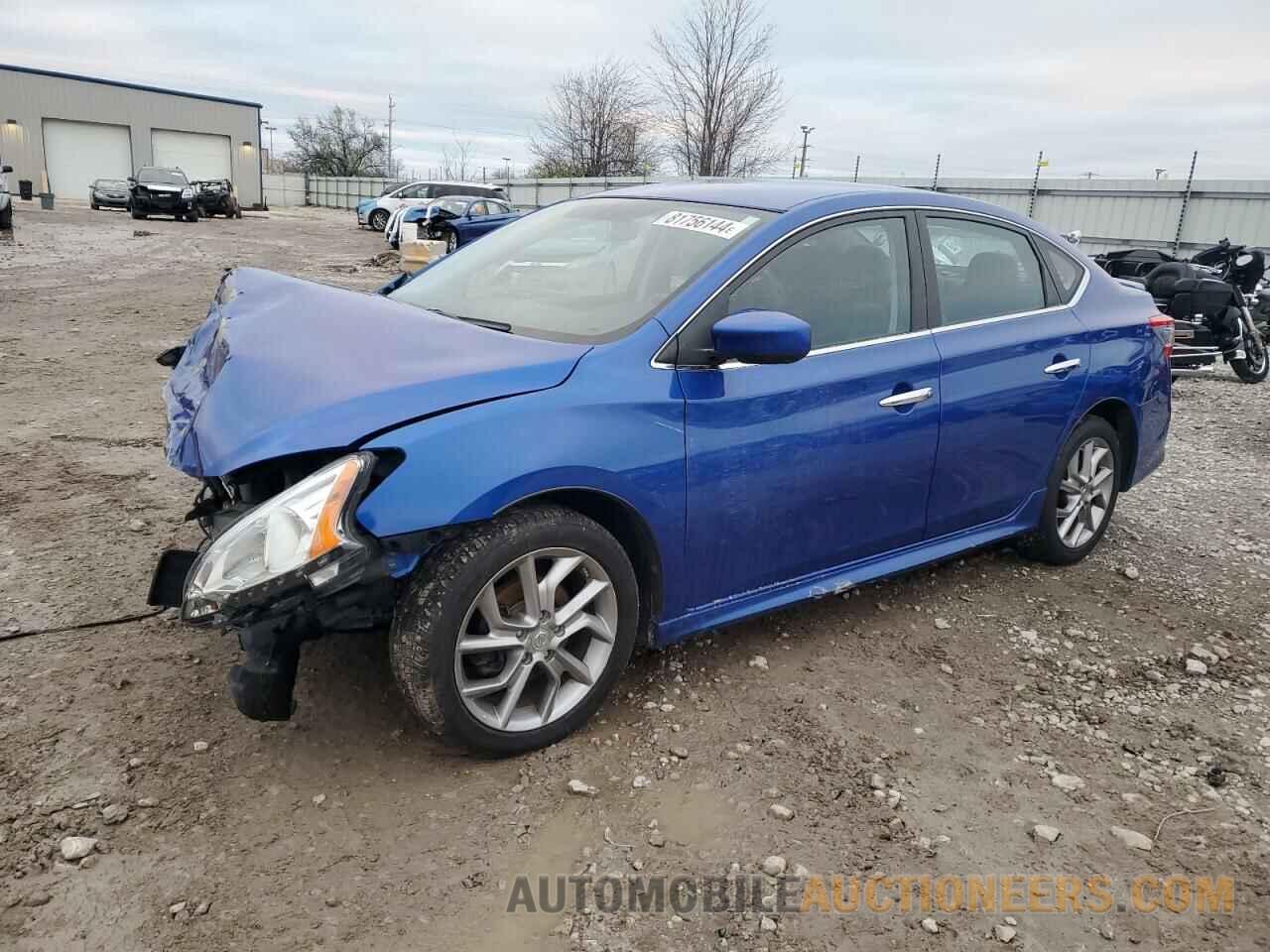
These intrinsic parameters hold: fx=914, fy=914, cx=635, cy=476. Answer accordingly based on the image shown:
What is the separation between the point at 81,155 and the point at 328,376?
50974 millimetres

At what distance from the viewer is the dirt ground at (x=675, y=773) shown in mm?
2146

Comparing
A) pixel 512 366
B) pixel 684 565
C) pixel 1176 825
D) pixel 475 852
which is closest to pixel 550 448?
pixel 512 366

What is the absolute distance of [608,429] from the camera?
2.61 meters

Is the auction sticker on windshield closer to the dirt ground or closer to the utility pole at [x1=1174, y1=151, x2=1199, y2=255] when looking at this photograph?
the dirt ground

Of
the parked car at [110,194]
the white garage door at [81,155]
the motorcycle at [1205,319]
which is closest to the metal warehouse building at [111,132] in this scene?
the white garage door at [81,155]

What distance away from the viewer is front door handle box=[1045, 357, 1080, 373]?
12.7 ft

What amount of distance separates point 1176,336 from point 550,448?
9.42m

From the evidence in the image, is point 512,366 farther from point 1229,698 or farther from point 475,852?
point 1229,698

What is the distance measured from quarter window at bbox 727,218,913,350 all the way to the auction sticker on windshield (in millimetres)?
176

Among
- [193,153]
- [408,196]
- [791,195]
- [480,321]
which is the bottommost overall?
[480,321]

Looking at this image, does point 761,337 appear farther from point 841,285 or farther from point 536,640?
point 536,640

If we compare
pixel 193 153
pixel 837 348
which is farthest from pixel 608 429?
pixel 193 153

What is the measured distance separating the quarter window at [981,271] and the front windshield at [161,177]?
29.8m

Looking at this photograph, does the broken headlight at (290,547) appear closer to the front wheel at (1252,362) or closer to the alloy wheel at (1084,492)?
the alloy wheel at (1084,492)
